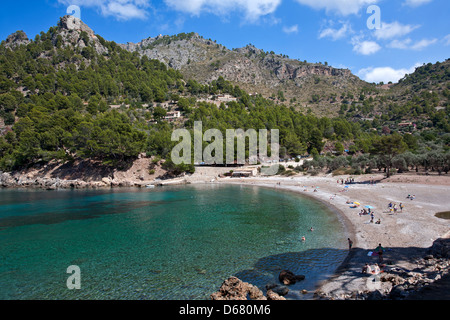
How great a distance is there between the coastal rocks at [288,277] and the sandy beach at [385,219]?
1323mm

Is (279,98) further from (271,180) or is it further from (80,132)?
(80,132)

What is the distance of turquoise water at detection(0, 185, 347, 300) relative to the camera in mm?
14234

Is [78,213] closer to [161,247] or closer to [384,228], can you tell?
[161,247]

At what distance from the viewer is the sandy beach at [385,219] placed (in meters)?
14.3

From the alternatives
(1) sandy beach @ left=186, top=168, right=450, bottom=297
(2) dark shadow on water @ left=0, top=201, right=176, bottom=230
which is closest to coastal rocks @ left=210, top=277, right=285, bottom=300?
(1) sandy beach @ left=186, top=168, right=450, bottom=297

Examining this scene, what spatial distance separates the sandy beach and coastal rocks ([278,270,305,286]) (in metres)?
1.32

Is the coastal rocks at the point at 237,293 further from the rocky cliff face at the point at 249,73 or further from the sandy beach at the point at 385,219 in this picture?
the rocky cliff face at the point at 249,73

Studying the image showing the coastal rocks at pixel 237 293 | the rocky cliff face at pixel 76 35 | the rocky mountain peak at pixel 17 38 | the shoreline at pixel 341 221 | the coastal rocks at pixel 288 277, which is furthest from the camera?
the rocky mountain peak at pixel 17 38

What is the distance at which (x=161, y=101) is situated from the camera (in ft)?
371

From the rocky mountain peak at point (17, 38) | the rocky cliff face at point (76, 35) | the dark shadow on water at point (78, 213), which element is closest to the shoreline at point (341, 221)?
the dark shadow on water at point (78, 213)

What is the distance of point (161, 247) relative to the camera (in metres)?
20.4

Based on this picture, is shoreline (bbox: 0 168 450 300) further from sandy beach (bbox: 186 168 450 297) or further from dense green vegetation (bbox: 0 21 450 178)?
dense green vegetation (bbox: 0 21 450 178)
